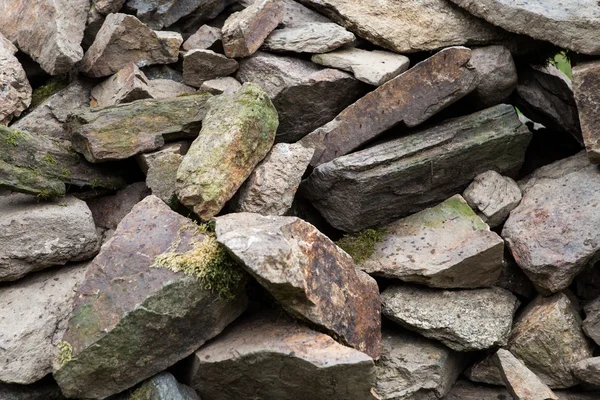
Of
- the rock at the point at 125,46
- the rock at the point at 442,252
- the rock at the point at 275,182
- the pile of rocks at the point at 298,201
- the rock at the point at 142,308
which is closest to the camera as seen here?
the rock at the point at 142,308

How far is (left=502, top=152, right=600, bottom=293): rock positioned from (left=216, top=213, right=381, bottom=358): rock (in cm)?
116

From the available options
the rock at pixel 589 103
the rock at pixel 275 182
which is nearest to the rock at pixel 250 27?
the rock at pixel 275 182

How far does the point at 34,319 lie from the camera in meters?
4.30

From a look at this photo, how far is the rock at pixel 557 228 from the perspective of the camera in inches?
186

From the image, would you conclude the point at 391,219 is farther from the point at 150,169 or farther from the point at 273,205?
the point at 150,169

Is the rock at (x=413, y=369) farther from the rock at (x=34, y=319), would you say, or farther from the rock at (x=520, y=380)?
the rock at (x=34, y=319)

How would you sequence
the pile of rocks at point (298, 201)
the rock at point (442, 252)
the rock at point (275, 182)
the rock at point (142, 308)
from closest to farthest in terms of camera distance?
the rock at point (142, 308) < the pile of rocks at point (298, 201) < the rock at point (275, 182) < the rock at point (442, 252)

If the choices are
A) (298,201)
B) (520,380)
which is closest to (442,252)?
(520,380)

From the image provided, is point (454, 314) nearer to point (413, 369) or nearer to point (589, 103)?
point (413, 369)

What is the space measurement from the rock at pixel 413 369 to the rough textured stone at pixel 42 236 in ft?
6.83

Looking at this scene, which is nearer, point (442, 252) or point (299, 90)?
point (442, 252)

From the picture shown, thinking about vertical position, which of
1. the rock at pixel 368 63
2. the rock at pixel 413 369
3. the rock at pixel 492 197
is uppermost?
the rock at pixel 368 63

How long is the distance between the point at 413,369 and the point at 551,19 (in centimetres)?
273

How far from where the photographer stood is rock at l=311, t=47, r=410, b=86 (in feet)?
17.5
